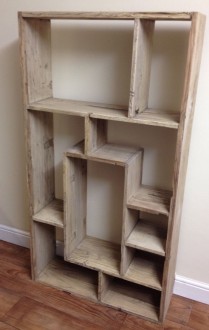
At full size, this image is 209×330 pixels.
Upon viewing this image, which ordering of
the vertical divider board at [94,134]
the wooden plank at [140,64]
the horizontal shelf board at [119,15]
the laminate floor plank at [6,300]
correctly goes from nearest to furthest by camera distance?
1. the horizontal shelf board at [119,15]
2. the wooden plank at [140,64]
3. the vertical divider board at [94,134]
4. the laminate floor plank at [6,300]

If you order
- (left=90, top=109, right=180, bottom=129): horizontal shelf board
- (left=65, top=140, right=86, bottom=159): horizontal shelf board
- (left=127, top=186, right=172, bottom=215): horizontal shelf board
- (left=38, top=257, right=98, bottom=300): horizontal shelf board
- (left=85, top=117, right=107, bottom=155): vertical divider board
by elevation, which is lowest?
(left=38, top=257, right=98, bottom=300): horizontal shelf board

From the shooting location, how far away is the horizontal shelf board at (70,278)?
1.87 metres

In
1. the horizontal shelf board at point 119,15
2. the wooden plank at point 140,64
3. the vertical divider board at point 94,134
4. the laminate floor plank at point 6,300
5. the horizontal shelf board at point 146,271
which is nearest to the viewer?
the horizontal shelf board at point 119,15

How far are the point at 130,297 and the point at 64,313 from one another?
1.21 ft

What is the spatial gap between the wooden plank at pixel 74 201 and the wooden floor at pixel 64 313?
276mm

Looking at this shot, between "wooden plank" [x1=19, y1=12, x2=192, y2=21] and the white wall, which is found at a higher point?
"wooden plank" [x1=19, y1=12, x2=192, y2=21]

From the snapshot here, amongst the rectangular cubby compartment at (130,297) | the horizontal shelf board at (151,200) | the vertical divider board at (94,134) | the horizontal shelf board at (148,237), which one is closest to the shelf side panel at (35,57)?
the vertical divider board at (94,134)

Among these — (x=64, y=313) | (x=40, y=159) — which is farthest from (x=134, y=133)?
(x=64, y=313)

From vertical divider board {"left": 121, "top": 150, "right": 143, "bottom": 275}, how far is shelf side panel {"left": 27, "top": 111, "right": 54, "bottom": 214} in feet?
1.74

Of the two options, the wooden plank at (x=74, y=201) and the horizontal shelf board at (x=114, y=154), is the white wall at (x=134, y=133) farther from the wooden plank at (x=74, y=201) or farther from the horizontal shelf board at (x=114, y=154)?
the wooden plank at (x=74, y=201)

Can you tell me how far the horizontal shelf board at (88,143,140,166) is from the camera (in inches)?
59.1

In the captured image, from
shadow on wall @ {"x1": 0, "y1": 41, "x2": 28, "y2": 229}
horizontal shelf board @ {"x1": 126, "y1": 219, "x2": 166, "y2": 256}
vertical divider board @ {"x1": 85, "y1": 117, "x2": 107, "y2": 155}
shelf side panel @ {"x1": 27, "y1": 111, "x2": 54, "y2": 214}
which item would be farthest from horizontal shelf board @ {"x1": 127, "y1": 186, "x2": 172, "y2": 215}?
shadow on wall @ {"x1": 0, "y1": 41, "x2": 28, "y2": 229}

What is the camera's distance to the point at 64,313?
5.71 ft

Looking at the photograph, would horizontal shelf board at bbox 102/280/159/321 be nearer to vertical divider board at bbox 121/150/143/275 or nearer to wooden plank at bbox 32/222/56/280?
vertical divider board at bbox 121/150/143/275
